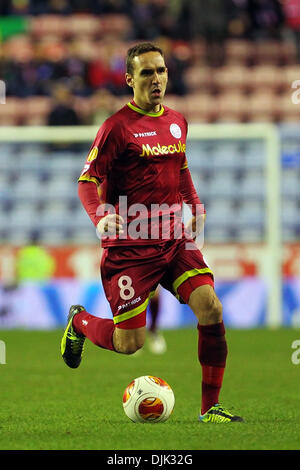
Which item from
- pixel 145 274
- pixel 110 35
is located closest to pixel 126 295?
pixel 145 274

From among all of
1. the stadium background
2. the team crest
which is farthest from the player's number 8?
the stadium background

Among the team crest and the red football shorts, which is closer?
the red football shorts

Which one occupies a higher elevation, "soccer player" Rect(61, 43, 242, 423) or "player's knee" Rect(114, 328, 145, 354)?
"soccer player" Rect(61, 43, 242, 423)

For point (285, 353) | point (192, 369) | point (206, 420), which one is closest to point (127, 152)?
point (206, 420)

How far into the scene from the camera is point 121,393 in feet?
23.5

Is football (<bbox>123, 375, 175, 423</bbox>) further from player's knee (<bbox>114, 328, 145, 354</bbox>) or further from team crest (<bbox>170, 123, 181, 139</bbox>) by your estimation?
team crest (<bbox>170, 123, 181, 139</bbox>)

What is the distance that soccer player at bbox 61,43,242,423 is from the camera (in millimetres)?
5609

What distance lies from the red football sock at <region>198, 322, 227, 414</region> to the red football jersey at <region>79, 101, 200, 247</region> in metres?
0.58

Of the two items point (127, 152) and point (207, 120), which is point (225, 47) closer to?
point (207, 120)

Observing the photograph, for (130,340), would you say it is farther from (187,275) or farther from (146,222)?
(146,222)

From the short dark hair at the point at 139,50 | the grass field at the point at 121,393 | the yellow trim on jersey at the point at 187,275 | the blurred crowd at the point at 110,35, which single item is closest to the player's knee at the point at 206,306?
the yellow trim on jersey at the point at 187,275

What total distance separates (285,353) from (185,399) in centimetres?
331

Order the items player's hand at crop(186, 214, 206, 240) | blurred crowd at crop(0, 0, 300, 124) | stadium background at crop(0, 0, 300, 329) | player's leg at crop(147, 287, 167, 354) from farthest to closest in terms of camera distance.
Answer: blurred crowd at crop(0, 0, 300, 124), stadium background at crop(0, 0, 300, 329), player's leg at crop(147, 287, 167, 354), player's hand at crop(186, 214, 206, 240)

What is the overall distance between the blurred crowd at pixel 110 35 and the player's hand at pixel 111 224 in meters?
9.50
